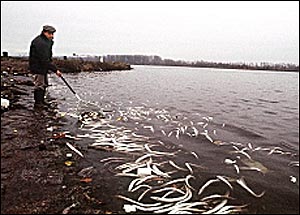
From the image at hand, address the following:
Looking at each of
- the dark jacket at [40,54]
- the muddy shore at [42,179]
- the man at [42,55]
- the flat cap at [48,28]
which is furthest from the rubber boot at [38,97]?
the muddy shore at [42,179]

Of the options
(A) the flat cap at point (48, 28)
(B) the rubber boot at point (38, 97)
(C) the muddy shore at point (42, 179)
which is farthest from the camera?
(B) the rubber boot at point (38, 97)

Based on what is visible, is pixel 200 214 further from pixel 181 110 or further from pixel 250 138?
pixel 181 110

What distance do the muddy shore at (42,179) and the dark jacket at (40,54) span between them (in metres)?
3.17

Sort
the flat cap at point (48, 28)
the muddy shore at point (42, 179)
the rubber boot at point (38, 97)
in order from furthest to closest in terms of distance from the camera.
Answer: the rubber boot at point (38, 97)
the flat cap at point (48, 28)
the muddy shore at point (42, 179)

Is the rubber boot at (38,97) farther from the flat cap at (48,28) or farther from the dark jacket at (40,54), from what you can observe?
the flat cap at (48,28)

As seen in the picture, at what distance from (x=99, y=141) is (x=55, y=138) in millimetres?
1123

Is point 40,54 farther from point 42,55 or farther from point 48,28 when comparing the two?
point 48,28

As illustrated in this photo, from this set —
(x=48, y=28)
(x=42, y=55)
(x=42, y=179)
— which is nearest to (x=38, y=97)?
(x=42, y=55)

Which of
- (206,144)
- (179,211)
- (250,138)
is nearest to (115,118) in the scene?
(206,144)

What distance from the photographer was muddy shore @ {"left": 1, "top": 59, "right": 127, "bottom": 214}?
4.39 m

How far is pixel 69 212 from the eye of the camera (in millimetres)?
4258

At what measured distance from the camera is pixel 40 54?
35.5ft

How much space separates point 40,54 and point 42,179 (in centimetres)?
672

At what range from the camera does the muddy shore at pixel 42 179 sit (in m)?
4.39
